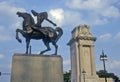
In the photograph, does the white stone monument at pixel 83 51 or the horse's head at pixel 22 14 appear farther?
the white stone monument at pixel 83 51

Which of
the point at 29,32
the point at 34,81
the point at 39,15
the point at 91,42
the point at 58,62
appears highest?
the point at 91,42

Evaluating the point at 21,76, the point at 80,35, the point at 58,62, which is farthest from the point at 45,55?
the point at 80,35

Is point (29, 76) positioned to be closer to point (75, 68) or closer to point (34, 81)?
point (34, 81)

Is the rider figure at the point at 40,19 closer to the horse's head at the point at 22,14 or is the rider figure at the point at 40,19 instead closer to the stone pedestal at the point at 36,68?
the horse's head at the point at 22,14

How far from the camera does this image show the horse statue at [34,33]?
21609 mm

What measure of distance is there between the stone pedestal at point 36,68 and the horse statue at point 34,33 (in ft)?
2.23

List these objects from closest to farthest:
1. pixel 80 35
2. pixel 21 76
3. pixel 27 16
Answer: pixel 21 76 < pixel 27 16 < pixel 80 35

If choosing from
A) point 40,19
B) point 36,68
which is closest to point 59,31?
point 40,19

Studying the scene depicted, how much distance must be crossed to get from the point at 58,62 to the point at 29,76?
8.00 feet

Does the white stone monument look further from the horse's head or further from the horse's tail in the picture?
the horse's head

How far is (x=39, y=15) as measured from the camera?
893 inches

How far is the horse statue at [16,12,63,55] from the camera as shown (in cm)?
2161

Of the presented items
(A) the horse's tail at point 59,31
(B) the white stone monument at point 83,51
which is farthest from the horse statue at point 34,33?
(B) the white stone monument at point 83,51

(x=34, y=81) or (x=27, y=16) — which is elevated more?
(x=27, y=16)
